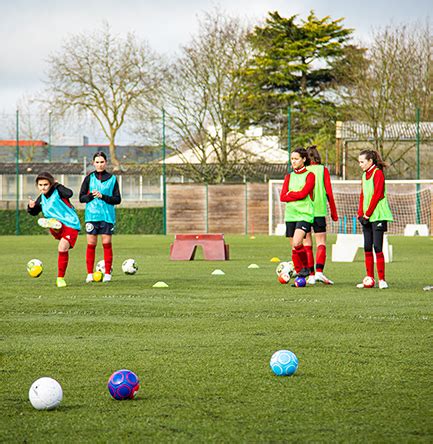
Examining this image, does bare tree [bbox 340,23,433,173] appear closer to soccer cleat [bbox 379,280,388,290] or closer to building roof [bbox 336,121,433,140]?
building roof [bbox 336,121,433,140]

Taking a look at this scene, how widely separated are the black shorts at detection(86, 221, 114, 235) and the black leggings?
348 centimetres

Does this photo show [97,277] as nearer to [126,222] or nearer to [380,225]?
[380,225]

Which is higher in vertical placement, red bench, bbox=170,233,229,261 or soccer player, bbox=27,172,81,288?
soccer player, bbox=27,172,81,288

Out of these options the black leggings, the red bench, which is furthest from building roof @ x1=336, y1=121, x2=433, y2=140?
the black leggings

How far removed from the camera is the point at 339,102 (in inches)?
2089

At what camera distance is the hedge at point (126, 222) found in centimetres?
3997

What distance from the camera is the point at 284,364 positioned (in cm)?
600

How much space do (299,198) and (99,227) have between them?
2784 millimetres

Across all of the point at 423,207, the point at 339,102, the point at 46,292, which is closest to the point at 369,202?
the point at 46,292

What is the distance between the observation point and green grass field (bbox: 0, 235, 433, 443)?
4.69 meters

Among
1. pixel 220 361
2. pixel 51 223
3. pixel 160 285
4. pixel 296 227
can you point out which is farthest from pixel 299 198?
pixel 220 361

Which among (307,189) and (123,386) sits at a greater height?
(307,189)

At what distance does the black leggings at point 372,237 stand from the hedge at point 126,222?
92.4 feet

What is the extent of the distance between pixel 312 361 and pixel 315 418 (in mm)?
1765
